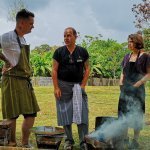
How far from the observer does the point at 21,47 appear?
485cm

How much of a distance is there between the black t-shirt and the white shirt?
2.61 feet

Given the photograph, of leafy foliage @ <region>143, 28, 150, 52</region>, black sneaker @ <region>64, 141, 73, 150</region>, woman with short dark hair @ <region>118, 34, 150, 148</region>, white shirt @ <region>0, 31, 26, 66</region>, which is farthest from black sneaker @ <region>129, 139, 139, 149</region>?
leafy foliage @ <region>143, 28, 150, 52</region>

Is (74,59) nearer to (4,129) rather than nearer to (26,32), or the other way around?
(26,32)

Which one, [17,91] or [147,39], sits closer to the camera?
[17,91]

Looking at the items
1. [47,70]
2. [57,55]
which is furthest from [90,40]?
[57,55]

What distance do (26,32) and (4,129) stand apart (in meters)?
1.30

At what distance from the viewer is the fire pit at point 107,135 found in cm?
433

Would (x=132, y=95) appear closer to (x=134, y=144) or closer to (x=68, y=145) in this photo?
(x=134, y=144)

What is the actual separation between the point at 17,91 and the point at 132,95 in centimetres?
167

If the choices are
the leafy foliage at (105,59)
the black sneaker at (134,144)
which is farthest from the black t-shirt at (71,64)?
the leafy foliage at (105,59)

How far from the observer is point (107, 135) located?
478cm

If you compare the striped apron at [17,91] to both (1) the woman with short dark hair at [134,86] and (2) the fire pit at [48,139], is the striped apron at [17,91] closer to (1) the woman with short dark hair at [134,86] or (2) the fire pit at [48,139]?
(2) the fire pit at [48,139]

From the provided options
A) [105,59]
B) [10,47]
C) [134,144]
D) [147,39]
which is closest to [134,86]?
[134,144]

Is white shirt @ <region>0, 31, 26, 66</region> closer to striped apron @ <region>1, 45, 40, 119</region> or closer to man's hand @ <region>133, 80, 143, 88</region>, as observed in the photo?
striped apron @ <region>1, 45, 40, 119</region>
